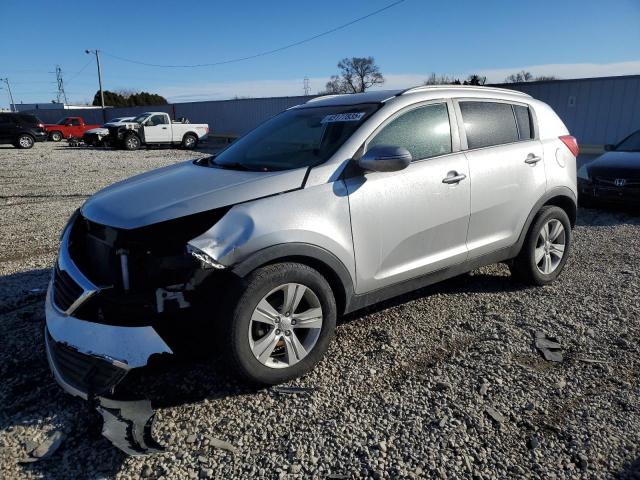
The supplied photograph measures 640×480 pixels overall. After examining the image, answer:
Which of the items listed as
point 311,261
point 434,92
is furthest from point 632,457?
point 434,92

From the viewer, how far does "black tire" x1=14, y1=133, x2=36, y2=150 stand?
2436 centimetres

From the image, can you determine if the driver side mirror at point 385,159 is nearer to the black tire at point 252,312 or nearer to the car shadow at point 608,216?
the black tire at point 252,312

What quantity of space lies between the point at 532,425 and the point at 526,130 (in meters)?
2.79

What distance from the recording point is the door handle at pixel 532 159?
168 inches

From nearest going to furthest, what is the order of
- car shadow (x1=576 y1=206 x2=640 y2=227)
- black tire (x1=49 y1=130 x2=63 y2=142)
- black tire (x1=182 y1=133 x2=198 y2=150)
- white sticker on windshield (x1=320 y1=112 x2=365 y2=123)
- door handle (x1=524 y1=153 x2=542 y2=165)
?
white sticker on windshield (x1=320 y1=112 x2=365 y2=123)
door handle (x1=524 y1=153 x2=542 y2=165)
car shadow (x1=576 y1=206 x2=640 y2=227)
black tire (x1=182 y1=133 x2=198 y2=150)
black tire (x1=49 y1=130 x2=63 y2=142)

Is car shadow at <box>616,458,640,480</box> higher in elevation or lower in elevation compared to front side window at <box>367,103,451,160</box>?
lower

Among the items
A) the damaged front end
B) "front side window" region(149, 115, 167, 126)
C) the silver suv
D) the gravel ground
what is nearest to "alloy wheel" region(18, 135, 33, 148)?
"front side window" region(149, 115, 167, 126)

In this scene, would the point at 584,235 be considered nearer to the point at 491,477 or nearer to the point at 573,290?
the point at 573,290

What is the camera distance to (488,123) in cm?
415

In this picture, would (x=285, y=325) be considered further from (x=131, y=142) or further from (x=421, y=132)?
(x=131, y=142)

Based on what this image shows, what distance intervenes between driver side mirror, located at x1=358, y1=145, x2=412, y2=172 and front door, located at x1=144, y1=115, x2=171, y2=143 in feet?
74.3

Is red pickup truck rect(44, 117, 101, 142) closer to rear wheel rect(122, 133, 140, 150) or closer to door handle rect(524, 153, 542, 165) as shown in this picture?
rear wheel rect(122, 133, 140, 150)

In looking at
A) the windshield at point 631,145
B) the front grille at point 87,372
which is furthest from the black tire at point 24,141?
the front grille at point 87,372

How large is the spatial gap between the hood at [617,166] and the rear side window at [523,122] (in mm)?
4578
